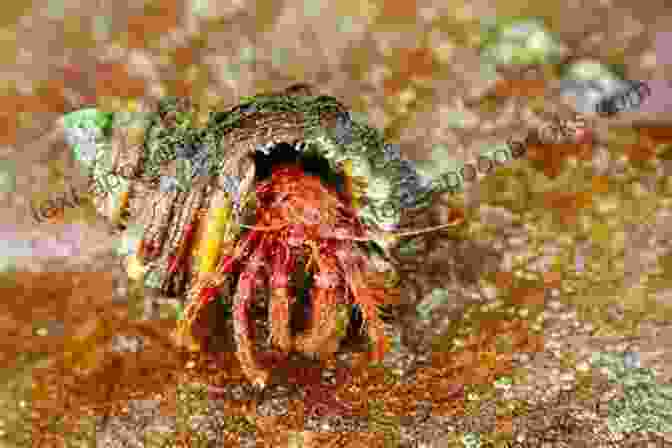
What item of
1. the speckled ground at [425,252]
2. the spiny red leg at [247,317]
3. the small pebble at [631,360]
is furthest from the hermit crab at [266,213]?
the small pebble at [631,360]

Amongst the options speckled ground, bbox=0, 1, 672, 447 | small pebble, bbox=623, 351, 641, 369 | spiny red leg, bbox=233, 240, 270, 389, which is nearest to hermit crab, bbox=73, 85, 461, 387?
spiny red leg, bbox=233, 240, 270, 389

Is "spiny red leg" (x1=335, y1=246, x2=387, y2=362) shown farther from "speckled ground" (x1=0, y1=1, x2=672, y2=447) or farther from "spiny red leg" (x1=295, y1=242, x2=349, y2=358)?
"speckled ground" (x1=0, y1=1, x2=672, y2=447)

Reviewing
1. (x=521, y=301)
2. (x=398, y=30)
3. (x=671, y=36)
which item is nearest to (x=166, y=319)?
(x=521, y=301)

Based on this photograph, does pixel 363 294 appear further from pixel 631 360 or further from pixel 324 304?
pixel 631 360

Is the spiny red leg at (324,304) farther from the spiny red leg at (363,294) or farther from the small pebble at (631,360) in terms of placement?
the small pebble at (631,360)

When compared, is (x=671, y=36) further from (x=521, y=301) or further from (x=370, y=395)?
(x=370, y=395)
